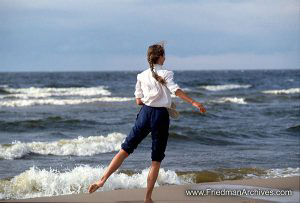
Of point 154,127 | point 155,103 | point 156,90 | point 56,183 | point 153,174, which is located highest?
point 156,90

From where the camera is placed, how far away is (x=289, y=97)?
36969 mm

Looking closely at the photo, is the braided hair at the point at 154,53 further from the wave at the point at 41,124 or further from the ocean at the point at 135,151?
the wave at the point at 41,124

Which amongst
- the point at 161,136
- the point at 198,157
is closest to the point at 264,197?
the point at 161,136

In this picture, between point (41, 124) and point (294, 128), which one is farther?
point (41, 124)

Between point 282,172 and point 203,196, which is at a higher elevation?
point 203,196

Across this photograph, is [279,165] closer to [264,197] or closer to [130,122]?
[264,197]

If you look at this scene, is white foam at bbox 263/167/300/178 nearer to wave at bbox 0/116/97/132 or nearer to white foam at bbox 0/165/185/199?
white foam at bbox 0/165/185/199

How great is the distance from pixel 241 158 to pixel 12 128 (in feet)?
29.9

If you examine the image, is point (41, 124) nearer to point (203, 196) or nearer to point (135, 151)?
point (135, 151)

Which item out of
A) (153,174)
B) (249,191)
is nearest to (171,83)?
(153,174)

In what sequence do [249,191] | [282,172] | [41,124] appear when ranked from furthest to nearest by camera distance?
[41,124]
[282,172]
[249,191]

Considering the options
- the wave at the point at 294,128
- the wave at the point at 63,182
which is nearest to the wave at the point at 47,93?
the wave at the point at 294,128

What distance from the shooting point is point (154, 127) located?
19.0 ft

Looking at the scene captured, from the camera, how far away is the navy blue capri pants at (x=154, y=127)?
19.0 feet
